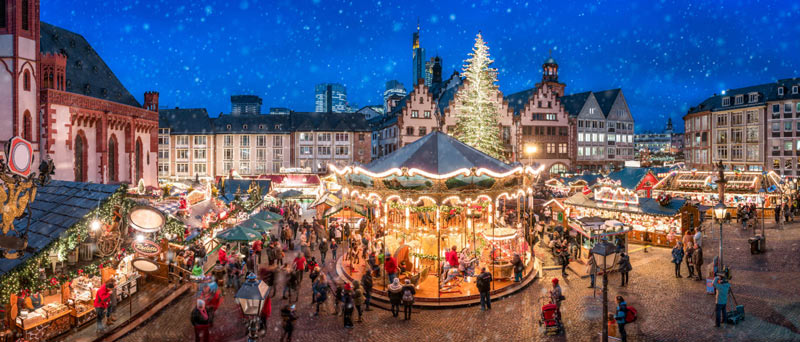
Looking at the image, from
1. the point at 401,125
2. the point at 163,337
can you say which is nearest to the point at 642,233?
the point at 163,337

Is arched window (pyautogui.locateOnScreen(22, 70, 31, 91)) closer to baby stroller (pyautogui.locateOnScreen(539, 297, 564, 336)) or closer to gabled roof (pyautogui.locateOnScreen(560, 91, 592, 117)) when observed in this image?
baby stroller (pyautogui.locateOnScreen(539, 297, 564, 336))

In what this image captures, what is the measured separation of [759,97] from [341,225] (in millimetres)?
56162

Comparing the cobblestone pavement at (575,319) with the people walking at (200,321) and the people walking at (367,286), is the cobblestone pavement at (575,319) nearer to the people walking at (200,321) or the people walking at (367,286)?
the people walking at (367,286)

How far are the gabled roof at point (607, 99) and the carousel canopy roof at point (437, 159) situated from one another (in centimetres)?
4950

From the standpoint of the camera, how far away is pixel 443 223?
19.2 meters

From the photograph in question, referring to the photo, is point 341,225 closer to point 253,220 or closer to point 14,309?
point 253,220

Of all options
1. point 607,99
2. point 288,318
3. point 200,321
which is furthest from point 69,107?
point 607,99

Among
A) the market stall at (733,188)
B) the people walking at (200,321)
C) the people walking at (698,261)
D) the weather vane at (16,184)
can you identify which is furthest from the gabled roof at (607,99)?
the weather vane at (16,184)

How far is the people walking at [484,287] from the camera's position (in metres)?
12.4

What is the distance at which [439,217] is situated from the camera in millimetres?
14305

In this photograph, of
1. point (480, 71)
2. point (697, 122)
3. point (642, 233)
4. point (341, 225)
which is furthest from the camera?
point (697, 122)

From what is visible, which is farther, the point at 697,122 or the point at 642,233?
the point at 697,122

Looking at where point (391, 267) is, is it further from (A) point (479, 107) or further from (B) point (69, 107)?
(B) point (69, 107)

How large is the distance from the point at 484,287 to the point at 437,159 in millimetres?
4862
